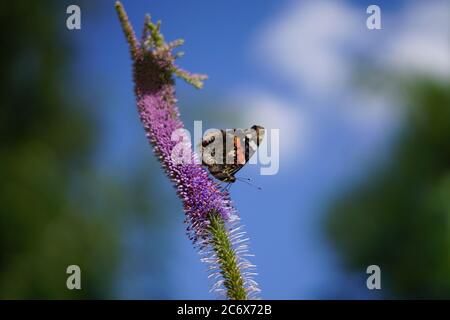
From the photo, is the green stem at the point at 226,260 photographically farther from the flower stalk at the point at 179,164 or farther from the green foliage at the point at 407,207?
the green foliage at the point at 407,207

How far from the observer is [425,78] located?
716 inches

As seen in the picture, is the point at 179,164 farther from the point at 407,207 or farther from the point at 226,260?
the point at 407,207

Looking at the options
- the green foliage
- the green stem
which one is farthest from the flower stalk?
the green foliage

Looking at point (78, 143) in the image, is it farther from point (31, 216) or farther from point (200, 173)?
point (200, 173)

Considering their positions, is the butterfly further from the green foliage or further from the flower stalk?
the green foliage

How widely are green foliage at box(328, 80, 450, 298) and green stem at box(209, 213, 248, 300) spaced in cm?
1123

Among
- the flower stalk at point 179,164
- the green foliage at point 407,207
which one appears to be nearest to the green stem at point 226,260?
the flower stalk at point 179,164

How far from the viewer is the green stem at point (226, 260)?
4043 mm

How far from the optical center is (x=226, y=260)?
4070mm

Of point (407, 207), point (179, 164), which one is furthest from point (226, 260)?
point (407, 207)

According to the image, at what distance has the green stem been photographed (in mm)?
4043

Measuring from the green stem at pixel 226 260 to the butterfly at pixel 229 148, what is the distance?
364 millimetres

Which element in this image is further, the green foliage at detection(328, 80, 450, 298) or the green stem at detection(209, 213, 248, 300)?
the green foliage at detection(328, 80, 450, 298)
